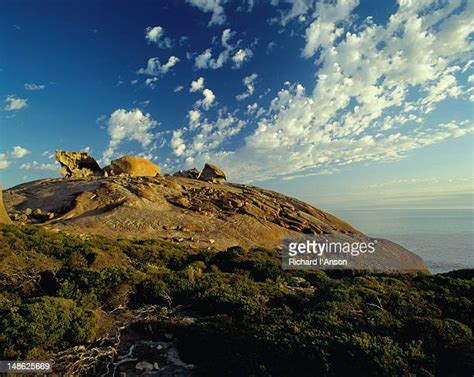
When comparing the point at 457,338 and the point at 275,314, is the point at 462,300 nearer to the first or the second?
the point at 457,338

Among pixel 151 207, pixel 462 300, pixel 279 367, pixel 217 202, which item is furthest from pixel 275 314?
pixel 217 202

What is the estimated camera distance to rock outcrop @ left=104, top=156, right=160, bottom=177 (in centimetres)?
5972

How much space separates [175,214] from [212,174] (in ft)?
82.8

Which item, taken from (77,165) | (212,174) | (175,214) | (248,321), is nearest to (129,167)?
(77,165)

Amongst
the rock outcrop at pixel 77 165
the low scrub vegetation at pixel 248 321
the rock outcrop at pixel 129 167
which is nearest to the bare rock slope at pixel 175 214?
the rock outcrop at pixel 77 165

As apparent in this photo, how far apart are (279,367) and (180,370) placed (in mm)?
1816

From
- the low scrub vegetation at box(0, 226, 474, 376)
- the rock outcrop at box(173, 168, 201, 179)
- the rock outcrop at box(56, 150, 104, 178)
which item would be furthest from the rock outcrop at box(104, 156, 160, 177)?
the low scrub vegetation at box(0, 226, 474, 376)

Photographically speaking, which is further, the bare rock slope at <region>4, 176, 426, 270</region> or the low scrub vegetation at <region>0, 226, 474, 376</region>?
the bare rock slope at <region>4, 176, 426, 270</region>

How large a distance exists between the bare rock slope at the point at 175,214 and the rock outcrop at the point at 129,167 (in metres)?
13.0

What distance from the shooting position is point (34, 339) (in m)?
6.36

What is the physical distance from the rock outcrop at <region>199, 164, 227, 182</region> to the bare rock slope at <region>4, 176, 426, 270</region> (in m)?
12.4

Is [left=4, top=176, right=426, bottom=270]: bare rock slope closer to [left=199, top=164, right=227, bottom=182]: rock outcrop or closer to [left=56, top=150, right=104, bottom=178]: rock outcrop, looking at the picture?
[left=56, top=150, right=104, bottom=178]: rock outcrop

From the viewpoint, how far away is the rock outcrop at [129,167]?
196ft

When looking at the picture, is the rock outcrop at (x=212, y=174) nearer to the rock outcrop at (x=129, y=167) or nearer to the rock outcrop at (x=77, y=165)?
the rock outcrop at (x=129, y=167)
